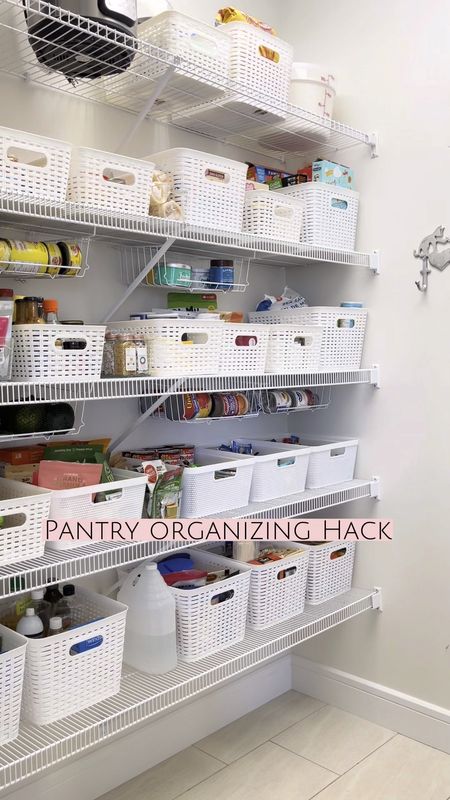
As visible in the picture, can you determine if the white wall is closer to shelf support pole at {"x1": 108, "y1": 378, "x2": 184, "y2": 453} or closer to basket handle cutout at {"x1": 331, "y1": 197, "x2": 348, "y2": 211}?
basket handle cutout at {"x1": 331, "y1": 197, "x2": 348, "y2": 211}

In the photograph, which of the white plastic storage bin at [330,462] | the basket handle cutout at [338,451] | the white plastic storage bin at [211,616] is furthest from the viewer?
the basket handle cutout at [338,451]

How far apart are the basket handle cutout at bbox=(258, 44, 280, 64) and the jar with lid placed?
0.93 metres

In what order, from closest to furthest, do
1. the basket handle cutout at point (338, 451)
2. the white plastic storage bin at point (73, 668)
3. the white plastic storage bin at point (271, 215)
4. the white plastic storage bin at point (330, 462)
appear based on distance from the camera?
1. the white plastic storage bin at point (73, 668)
2. the white plastic storage bin at point (271, 215)
3. the white plastic storage bin at point (330, 462)
4. the basket handle cutout at point (338, 451)

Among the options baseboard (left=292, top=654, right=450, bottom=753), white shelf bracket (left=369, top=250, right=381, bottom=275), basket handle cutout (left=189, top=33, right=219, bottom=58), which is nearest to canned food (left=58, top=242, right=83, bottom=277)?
basket handle cutout (left=189, top=33, right=219, bottom=58)

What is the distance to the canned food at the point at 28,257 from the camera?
163 cm

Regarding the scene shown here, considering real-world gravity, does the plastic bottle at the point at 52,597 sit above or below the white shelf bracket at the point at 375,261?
below

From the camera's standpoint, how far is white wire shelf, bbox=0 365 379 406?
1.56 m

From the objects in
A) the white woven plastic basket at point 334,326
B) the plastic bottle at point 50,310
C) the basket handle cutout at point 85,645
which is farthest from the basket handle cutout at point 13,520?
the white woven plastic basket at point 334,326

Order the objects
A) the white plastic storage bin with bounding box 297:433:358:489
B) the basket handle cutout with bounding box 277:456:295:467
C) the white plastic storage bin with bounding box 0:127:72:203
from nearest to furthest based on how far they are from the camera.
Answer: the white plastic storage bin with bounding box 0:127:72:203 → the basket handle cutout with bounding box 277:456:295:467 → the white plastic storage bin with bounding box 297:433:358:489

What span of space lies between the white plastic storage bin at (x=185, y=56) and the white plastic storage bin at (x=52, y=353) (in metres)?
0.71

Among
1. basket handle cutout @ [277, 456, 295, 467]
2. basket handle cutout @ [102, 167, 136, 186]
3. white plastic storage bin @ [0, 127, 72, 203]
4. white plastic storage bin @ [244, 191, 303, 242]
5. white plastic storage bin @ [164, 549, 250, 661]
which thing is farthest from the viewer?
basket handle cutout @ [277, 456, 295, 467]

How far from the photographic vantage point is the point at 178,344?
1852 mm

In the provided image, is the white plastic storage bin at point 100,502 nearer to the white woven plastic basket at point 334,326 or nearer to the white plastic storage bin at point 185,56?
the white woven plastic basket at point 334,326

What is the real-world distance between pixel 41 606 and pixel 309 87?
5.65 ft
